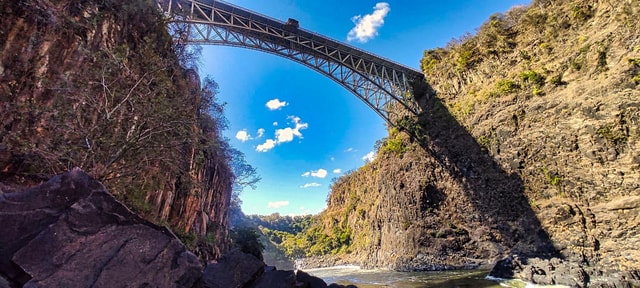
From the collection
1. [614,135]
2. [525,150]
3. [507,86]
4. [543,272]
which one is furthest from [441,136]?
[543,272]

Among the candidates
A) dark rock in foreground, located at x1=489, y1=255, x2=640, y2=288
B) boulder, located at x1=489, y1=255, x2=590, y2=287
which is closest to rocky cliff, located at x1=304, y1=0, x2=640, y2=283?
dark rock in foreground, located at x1=489, y1=255, x2=640, y2=288

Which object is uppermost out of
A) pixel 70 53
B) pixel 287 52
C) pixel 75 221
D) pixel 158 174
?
pixel 287 52

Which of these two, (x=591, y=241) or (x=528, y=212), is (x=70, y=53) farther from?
(x=528, y=212)

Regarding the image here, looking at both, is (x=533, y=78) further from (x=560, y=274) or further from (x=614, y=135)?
(x=560, y=274)

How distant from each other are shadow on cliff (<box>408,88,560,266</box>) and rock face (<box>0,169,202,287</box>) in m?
17.5

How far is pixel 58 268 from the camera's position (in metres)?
3.03

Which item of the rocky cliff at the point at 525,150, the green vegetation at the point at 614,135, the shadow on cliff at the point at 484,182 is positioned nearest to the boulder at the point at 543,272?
the rocky cliff at the point at 525,150

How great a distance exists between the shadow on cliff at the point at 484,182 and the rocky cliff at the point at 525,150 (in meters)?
0.08

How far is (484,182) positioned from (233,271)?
20306mm

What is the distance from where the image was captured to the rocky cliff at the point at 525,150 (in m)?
13.6

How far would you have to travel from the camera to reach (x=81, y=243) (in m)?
3.30

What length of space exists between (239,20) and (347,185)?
45.7 meters

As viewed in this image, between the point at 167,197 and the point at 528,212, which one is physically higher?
the point at 528,212

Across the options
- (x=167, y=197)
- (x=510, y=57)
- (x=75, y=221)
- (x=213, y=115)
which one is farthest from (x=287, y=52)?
(x=75, y=221)
